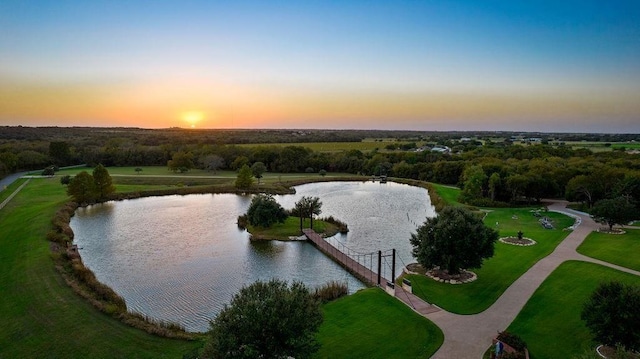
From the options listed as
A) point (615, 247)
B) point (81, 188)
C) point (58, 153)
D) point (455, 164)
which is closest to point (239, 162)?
point (81, 188)

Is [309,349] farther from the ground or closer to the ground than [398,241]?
farther from the ground

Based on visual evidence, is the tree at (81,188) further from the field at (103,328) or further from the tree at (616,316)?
the tree at (616,316)

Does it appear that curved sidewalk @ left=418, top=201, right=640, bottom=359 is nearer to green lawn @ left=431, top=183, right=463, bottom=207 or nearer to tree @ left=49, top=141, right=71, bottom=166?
green lawn @ left=431, top=183, right=463, bottom=207

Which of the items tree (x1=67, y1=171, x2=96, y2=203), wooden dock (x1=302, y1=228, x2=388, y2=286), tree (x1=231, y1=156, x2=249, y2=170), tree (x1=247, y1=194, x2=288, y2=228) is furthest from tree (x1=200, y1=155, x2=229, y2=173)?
wooden dock (x1=302, y1=228, x2=388, y2=286)

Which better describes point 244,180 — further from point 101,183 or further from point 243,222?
point 243,222

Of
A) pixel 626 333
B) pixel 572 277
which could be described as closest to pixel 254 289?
pixel 626 333

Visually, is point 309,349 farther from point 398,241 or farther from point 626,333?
point 398,241
